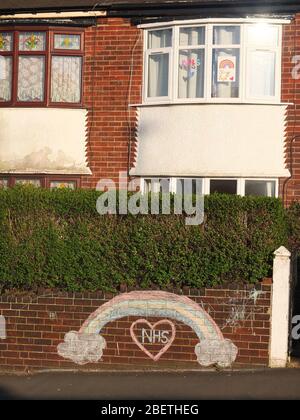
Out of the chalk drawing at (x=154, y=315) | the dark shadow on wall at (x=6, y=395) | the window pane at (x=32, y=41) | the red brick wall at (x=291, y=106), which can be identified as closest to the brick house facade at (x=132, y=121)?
the red brick wall at (x=291, y=106)

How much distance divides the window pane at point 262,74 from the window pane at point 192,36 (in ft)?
3.17

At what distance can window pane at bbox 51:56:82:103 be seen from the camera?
47.6 ft

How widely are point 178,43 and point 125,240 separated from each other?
15.6 ft

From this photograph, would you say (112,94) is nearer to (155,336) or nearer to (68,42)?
(68,42)

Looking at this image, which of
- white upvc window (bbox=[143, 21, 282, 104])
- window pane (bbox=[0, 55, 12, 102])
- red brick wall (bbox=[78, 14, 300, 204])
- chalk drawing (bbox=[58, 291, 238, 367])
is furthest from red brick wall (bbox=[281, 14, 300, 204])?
window pane (bbox=[0, 55, 12, 102])

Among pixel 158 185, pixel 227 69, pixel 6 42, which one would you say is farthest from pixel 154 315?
pixel 6 42

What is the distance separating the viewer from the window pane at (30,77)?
14.6 metres

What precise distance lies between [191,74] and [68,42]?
8.13ft

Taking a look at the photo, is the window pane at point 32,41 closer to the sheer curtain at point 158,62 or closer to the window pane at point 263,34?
Answer: the sheer curtain at point 158,62

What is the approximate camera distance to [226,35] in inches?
541

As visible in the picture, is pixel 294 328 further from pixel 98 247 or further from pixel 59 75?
pixel 59 75

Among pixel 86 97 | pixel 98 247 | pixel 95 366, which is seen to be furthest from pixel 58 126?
pixel 95 366

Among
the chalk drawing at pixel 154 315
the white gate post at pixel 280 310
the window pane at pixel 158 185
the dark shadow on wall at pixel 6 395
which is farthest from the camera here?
the window pane at pixel 158 185

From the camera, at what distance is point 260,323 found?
33.7 feet
